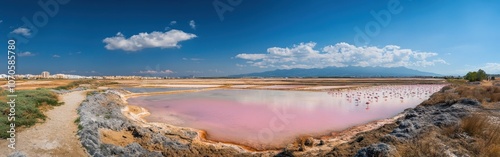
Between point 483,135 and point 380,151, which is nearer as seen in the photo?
point 380,151

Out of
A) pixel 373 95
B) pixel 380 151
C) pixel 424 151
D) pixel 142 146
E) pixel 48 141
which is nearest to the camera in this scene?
pixel 424 151

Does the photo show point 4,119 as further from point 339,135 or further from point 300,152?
point 339,135

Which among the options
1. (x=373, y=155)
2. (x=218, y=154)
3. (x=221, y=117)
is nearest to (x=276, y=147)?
(x=218, y=154)

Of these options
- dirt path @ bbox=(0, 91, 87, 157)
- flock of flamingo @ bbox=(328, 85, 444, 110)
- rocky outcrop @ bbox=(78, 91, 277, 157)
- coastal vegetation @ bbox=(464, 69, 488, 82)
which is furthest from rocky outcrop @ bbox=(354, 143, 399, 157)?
coastal vegetation @ bbox=(464, 69, 488, 82)

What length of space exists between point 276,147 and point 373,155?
217 inches

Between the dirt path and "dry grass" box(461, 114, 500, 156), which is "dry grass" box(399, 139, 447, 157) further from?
the dirt path

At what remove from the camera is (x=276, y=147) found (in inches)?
452

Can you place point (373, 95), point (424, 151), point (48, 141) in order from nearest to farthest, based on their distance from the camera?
point (424, 151) < point (48, 141) < point (373, 95)

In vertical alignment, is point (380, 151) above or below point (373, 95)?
above

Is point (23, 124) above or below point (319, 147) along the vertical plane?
above

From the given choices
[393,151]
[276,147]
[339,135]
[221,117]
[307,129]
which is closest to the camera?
[393,151]

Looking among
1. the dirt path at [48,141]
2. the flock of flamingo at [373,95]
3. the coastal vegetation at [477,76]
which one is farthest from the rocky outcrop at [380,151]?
the coastal vegetation at [477,76]

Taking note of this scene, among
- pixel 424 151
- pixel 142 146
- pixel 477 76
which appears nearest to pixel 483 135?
pixel 424 151

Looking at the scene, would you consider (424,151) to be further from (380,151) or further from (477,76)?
(477,76)
